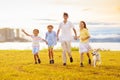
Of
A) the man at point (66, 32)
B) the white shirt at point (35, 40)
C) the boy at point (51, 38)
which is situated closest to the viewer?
the man at point (66, 32)

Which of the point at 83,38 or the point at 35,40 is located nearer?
the point at 83,38

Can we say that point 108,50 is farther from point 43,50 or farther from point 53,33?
point 53,33

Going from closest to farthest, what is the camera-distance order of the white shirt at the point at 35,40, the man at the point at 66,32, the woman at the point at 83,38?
the woman at the point at 83,38
the man at the point at 66,32
the white shirt at the point at 35,40

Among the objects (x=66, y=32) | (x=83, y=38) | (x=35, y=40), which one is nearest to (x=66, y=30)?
(x=66, y=32)

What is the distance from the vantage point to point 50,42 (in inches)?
779

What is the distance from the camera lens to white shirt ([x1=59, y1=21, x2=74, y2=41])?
18109mm

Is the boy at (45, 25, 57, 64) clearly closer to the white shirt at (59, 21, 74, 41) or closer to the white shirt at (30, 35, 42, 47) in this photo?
the white shirt at (30, 35, 42, 47)

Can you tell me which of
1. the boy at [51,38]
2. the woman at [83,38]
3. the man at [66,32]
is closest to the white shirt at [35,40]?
the boy at [51,38]

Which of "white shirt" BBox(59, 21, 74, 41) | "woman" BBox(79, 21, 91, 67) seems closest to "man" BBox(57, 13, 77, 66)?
"white shirt" BBox(59, 21, 74, 41)

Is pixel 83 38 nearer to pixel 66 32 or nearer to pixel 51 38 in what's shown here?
pixel 66 32

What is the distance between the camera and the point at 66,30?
18172mm

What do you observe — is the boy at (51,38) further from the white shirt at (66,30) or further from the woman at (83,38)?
the woman at (83,38)

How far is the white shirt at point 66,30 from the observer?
1811 centimetres

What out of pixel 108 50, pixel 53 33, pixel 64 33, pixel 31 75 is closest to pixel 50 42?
pixel 53 33
